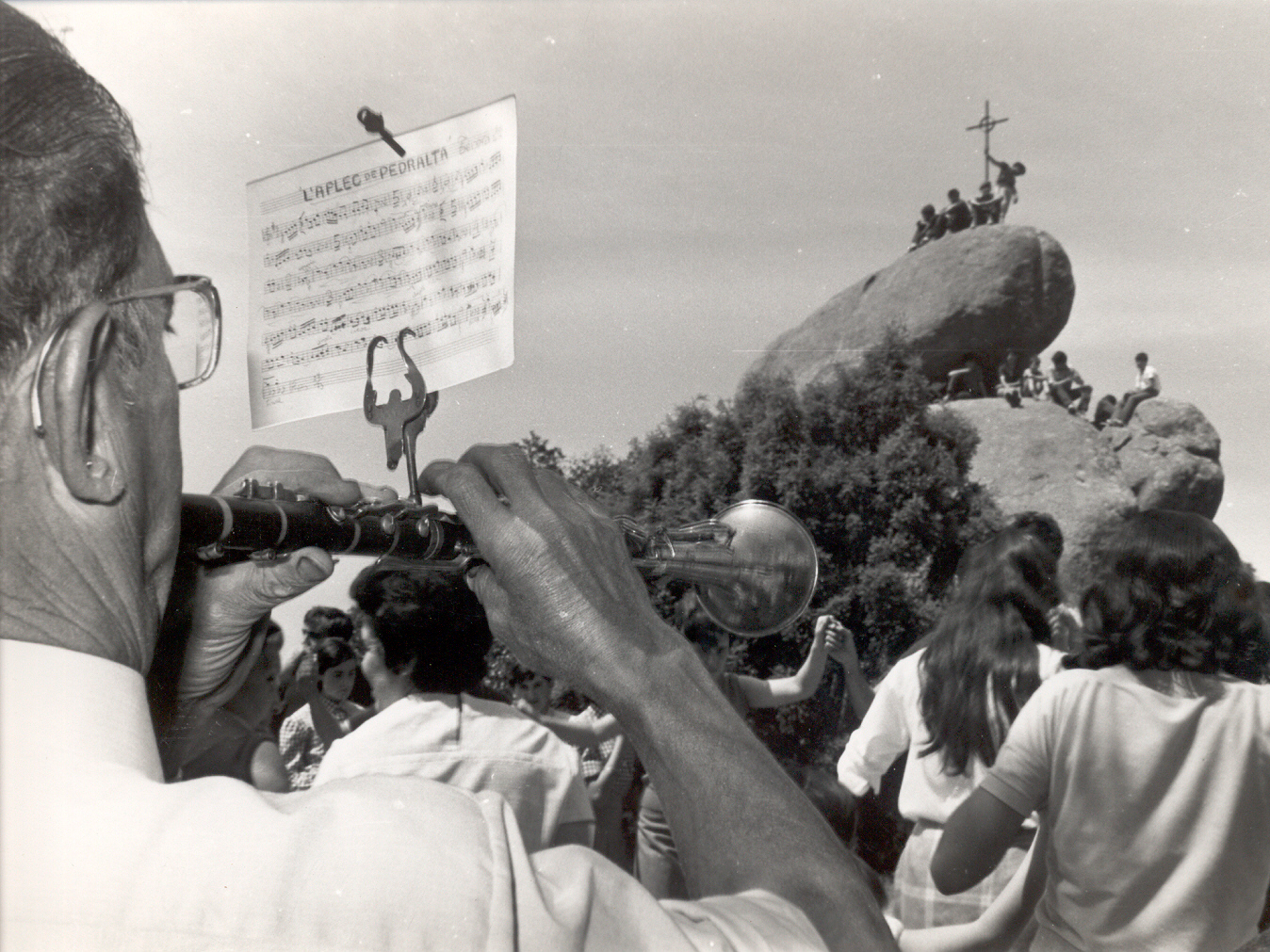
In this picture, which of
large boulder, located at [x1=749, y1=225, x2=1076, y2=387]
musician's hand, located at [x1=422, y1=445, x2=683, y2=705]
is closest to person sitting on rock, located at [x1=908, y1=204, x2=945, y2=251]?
large boulder, located at [x1=749, y1=225, x2=1076, y2=387]

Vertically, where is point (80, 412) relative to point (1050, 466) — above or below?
above

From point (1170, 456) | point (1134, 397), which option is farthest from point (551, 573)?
point (1134, 397)

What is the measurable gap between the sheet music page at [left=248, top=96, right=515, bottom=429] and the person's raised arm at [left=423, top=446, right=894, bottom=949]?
57 cm

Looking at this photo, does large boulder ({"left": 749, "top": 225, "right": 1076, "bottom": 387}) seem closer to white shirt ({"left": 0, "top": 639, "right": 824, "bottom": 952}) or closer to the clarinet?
the clarinet

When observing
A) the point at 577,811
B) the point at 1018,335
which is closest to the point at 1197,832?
the point at 577,811

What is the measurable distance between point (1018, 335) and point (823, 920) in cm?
2232

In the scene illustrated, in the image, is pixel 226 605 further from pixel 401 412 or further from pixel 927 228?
pixel 927 228

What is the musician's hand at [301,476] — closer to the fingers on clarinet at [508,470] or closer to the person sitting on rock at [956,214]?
the fingers on clarinet at [508,470]

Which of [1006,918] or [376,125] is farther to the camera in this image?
[1006,918]

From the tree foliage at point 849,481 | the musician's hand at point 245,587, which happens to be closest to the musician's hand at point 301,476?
the musician's hand at point 245,587

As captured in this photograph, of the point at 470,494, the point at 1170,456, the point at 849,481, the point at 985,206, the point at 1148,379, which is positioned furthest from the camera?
the point at 985,206

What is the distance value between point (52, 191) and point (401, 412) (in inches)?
26.8

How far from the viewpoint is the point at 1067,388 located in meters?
21.2

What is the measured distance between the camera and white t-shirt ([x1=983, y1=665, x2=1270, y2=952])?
1.75 metres
